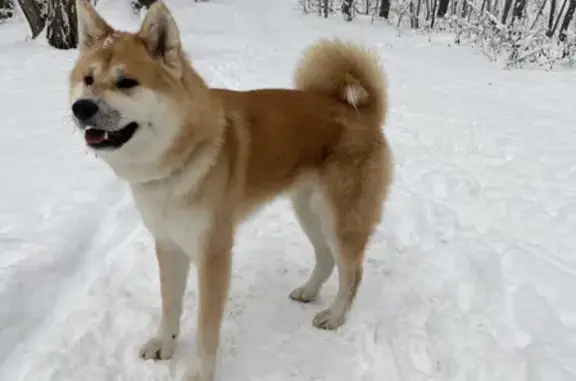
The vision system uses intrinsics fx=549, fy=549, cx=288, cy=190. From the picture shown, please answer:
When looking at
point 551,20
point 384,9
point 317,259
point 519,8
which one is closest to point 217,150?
point 317,259

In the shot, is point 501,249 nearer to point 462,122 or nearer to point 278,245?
point 278,245

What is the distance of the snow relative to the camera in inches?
99.6

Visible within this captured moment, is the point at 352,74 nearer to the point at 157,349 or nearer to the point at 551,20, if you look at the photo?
the point at 157,349

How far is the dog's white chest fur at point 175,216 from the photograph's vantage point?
7.28 ft

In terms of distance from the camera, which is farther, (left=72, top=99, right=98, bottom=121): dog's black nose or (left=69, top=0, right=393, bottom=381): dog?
(left=69, top=0, right=393, bottom=381): dog

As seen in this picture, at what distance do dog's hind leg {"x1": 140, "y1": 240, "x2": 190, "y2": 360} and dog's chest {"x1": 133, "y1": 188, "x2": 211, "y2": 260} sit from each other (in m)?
0.27

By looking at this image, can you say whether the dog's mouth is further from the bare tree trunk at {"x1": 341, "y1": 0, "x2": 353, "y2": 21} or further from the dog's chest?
the bare tree trunk at {"x1": 341, "y1": 0, "x2": 353, "y2": 21}

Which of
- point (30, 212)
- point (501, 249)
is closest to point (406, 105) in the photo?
point (501, 249)

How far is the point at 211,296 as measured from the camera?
2.35 metres

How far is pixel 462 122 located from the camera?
243 inches

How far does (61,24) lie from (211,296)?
7.43 metres

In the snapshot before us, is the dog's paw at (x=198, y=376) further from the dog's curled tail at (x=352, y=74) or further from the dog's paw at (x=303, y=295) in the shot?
the dog's curled tail at (x=352, y=74)

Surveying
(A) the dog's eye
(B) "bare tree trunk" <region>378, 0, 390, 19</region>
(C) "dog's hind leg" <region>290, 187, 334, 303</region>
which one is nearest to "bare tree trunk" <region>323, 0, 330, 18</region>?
(B) "bare tree trunk" <region>378, 0, 390, 19</region>

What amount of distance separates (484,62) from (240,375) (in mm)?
8917
